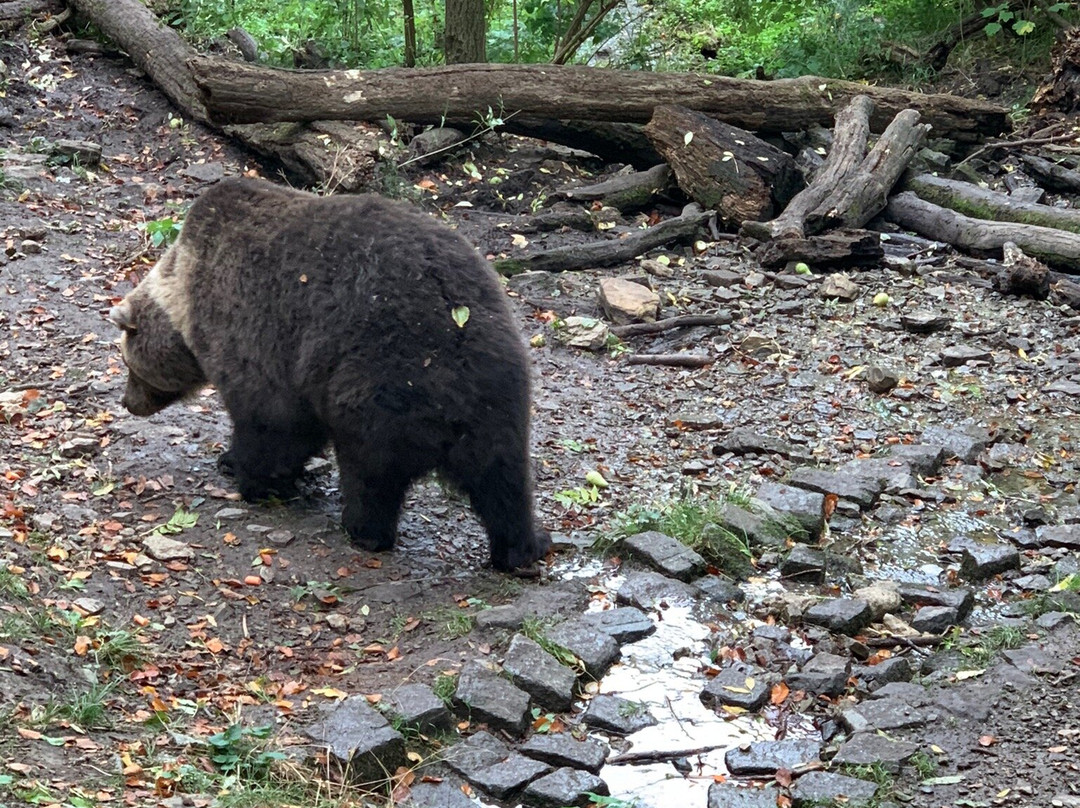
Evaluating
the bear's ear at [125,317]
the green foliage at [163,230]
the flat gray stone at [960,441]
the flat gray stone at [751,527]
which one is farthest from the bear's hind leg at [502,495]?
the green foliage at [163,230]

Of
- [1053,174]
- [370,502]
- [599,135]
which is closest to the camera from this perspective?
[370,502]

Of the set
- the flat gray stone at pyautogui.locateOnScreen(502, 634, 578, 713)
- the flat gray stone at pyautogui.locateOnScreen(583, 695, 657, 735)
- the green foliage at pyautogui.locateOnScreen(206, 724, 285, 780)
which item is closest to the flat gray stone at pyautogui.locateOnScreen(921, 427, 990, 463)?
the flat gray stone at pyautogui.locateOnScreen(583, 695, 657, 735)

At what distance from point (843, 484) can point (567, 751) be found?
2857 millimetres

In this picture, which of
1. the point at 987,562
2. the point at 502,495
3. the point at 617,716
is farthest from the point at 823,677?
the point at 502,495

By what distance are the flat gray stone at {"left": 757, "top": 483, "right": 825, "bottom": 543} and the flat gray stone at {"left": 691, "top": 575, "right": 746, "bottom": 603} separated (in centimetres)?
73

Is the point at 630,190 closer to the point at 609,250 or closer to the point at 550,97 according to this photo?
the point at 550,97

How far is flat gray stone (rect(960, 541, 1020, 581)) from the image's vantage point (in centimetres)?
597

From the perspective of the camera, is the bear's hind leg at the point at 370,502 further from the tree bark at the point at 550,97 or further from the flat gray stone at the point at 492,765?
the tree bark at the point at 550,97

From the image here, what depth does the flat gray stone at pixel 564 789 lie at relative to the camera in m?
4.20

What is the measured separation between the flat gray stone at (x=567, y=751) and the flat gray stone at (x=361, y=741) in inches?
19.3

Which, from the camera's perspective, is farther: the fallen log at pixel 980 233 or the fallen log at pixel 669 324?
the fallen log at pixel 980 233

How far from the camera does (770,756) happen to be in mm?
4496

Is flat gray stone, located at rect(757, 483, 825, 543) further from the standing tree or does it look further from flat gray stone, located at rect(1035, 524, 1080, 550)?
the standing tree

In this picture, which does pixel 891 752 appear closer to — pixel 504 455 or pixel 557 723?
pixel 557 723
